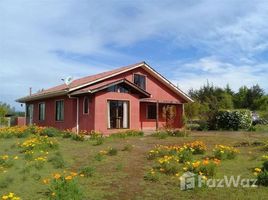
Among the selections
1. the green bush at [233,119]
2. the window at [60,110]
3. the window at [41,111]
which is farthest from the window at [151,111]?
the window at [41,111]

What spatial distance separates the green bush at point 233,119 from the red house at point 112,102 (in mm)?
4789

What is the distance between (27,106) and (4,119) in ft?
47.6

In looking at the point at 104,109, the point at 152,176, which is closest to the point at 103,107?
the point at 104,109

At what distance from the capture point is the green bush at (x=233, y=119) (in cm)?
2738

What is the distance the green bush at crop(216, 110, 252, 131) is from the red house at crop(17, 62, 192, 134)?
4789 millimetres

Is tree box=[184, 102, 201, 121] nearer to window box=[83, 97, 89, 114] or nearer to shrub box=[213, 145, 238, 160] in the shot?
window box=[83, 97, 89, 114]

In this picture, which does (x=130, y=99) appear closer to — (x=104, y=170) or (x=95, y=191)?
(x=104, y=170)

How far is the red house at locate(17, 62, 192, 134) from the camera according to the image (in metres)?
24.8

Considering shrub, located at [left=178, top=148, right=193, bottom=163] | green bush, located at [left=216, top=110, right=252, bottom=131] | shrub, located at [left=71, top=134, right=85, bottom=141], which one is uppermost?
green bush, located at [left=216, top=110, right=252, bottom=131]

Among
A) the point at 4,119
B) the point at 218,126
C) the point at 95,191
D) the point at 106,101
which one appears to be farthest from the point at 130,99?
the point at 4,119

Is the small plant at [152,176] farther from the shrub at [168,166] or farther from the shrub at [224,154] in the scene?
the shrub at [224,154]

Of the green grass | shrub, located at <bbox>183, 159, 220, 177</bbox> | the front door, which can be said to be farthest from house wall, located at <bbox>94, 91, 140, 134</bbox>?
shrub, located at <bbox>183, 159, 220, 177</bbox>

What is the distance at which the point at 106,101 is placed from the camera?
24906mm

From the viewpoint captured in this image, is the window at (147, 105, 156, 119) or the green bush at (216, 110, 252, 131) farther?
the window at (147, 105, 156, 119)
